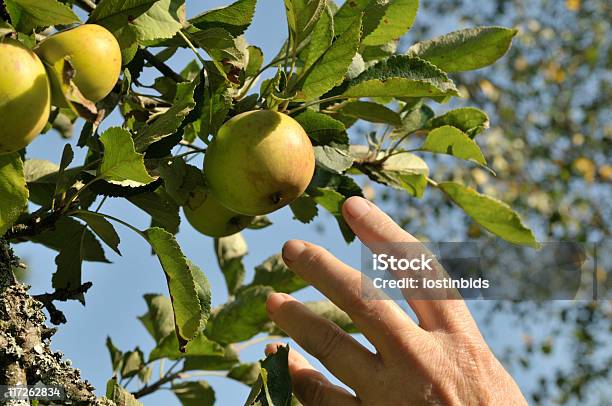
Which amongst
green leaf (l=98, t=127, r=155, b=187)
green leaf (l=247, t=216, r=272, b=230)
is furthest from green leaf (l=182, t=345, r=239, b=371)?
green leaf (l=98, t=127, r=155, b=187)

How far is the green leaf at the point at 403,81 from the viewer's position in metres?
0.79

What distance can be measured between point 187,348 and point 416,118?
51cm

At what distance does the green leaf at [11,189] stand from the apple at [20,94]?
0.08 m

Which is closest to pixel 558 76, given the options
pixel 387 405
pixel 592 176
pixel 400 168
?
pixel 592 176

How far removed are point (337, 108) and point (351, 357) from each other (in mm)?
322

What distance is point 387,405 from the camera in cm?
86

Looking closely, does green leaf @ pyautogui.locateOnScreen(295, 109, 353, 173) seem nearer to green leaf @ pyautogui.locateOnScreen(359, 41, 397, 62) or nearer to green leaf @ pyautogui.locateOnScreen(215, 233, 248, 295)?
green leaf @ pyautogui.locateOnScreen(359, 41, 397, 62)

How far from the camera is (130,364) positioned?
1247 millimetres

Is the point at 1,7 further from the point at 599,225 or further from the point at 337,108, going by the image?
the point at 599,225

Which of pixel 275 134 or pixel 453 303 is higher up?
pixel 275 134

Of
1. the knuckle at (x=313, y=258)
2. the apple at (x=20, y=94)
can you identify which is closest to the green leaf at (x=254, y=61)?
the knuckle at (x=313, y=258)

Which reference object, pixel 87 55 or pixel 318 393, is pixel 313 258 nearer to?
pixel 318 393

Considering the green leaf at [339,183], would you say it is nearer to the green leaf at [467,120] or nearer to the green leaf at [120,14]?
the green leaf at [467,120]

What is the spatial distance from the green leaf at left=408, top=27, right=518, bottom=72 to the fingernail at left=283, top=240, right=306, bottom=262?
306 mm
